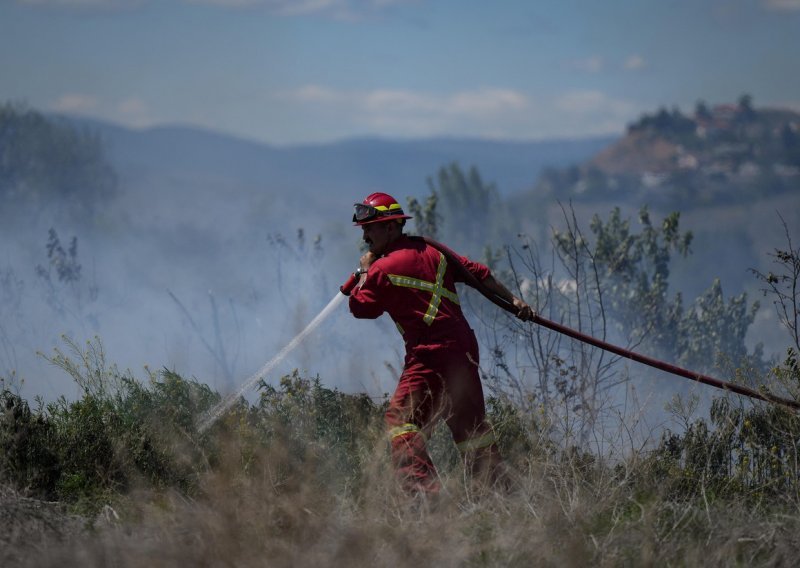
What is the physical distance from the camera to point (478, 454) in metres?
6.11

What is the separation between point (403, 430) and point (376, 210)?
116cm

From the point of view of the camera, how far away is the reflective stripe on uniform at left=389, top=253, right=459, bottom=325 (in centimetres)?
601

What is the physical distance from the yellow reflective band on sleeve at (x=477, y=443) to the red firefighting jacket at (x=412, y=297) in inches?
20.6

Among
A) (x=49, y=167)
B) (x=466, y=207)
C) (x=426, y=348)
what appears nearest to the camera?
(x=426, y=348)

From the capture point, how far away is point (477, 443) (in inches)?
239

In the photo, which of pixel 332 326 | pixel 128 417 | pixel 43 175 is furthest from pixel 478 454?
pixel 43 175

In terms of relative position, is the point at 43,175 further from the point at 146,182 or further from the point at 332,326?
the point at 332,326

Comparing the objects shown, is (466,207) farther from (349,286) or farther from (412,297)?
(412,297)

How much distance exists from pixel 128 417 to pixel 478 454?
2003 millimetres

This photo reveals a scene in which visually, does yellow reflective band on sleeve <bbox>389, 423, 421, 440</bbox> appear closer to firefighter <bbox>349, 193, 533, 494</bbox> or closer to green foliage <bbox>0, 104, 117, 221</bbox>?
firefighter <bbox>349, 193, 533, 494</bbox>

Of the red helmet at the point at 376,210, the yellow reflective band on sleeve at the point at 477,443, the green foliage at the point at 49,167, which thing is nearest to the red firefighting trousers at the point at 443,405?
the yellow reflective band on sleeve at the point at 477,443

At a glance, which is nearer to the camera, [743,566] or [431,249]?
[743,566]

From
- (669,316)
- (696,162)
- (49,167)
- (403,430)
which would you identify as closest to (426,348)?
(403,430)

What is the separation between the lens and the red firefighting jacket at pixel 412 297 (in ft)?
19.7
